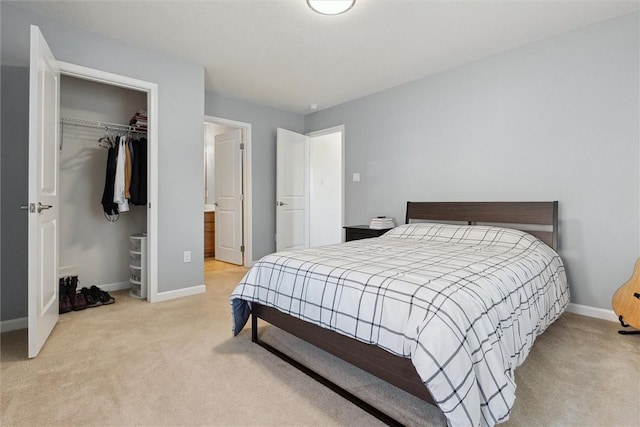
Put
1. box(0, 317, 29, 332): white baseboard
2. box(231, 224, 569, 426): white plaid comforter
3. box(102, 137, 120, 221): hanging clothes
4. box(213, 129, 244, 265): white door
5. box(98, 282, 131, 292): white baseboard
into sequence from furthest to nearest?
box(213, 129, 244, 265): white door, box(98, 282, 131, 292): white baseboard, box(102, 137, 120, 221): hanging clothes, box(0, 317, 29, 332): white baseboard, box(231, 224, 569, 426): white plaid comforter

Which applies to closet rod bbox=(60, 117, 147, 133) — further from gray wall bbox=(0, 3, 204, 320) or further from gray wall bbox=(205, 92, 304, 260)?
gray wall bbox=(205, 92, 304, 260)

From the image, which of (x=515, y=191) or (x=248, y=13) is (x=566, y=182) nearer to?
(x=515, y=191)

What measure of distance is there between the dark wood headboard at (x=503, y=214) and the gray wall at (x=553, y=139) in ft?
0.42

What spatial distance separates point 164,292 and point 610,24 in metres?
4.44

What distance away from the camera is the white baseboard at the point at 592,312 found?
2492mm

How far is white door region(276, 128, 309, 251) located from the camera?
469 centimetres

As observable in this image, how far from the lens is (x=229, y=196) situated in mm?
4820

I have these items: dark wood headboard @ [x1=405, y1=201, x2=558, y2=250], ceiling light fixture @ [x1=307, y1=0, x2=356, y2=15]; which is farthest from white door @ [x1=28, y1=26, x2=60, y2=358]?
dark wood headboard @ [x1=405, y1=201, x2=558, y2=250]

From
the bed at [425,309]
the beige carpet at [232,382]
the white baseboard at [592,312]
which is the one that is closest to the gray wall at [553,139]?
the white baseboard at [592,312]

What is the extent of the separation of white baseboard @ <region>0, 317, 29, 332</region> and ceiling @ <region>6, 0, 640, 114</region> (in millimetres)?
2331

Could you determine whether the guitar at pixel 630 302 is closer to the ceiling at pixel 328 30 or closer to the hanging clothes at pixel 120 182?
the ceiling at pixel 328 30

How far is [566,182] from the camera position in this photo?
8.77 feet

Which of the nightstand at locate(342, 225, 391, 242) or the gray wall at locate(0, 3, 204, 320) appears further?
the nightstand at locate(342, 225, 391, 242)

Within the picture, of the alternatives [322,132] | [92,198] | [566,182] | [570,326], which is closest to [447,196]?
[566,182]
